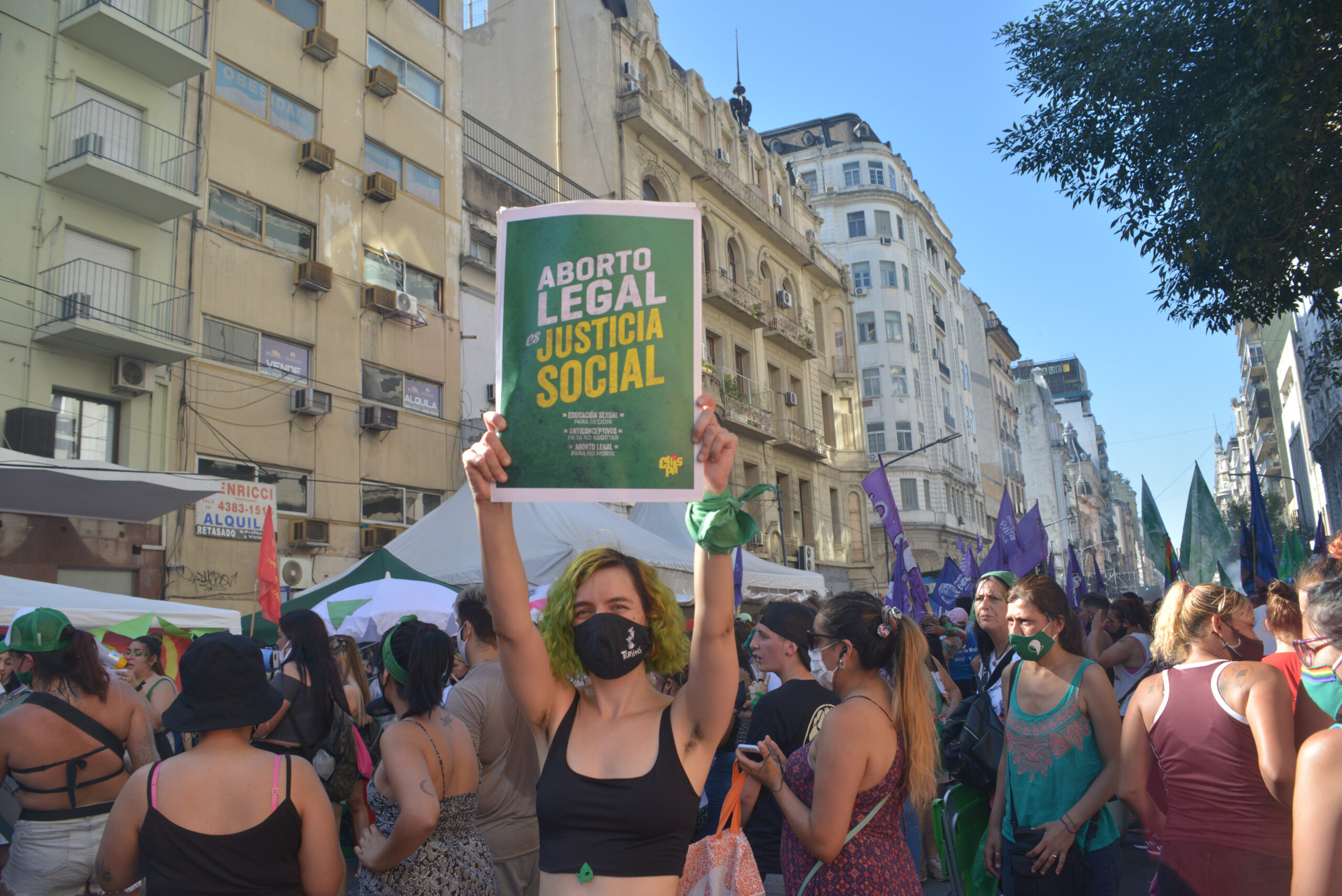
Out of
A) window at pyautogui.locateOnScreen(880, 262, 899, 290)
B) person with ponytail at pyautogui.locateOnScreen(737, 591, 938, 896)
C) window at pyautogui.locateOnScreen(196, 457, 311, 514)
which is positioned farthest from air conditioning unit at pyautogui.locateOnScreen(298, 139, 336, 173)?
window at pyautogui.locateOnScreen(880, 262, 899, 290)

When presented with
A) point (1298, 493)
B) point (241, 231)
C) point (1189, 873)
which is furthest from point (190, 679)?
point (1298, 493)

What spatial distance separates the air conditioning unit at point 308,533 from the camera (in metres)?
16.9

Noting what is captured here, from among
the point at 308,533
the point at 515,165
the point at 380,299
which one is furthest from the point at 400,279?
the point at 515,165

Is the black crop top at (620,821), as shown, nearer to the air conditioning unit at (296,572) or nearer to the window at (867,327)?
the air conditioning unit at (296,572)

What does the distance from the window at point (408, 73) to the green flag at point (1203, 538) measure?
18.0 meters

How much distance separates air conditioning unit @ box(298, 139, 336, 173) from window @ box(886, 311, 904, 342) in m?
34.6

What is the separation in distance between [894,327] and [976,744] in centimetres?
4567

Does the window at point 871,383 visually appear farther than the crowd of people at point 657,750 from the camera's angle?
Yes

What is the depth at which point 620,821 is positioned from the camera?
2.28m

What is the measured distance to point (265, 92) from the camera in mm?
17812

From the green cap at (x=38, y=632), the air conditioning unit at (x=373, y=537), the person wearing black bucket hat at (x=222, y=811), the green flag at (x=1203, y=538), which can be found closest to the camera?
the person wearing black bucket hat at (x=222, y=811)

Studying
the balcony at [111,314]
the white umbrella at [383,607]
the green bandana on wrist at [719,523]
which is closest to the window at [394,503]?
the balcony at [111,314]

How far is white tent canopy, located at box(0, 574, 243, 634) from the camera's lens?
8125 millimetres

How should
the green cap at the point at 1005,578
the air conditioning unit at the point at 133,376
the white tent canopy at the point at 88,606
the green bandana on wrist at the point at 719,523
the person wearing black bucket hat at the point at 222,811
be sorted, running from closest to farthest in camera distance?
the green bandana on wrist at the point at 719,523 < the person wearing black bucket hat at the point at 222,811 < the green cap at the point at 1005,578 < the white tent canopy at the point at 88,606 < the air conditioning unit at the point at 133,376
